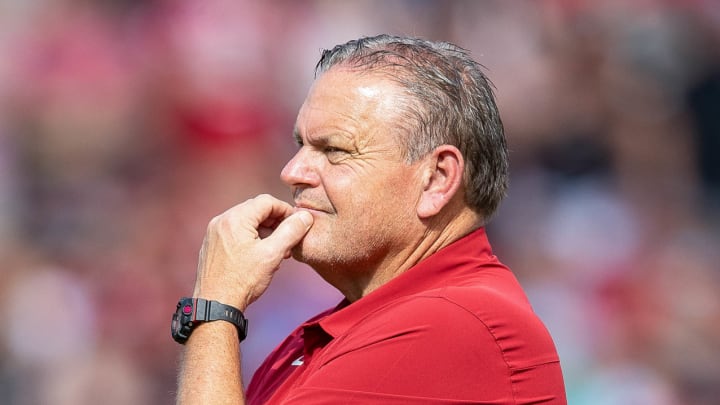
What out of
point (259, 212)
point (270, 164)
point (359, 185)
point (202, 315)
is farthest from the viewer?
point (270, 164)

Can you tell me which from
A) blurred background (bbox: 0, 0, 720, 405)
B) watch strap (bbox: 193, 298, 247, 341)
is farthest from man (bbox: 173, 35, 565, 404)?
blurred background (bbox: 0, 0, 720, 405)

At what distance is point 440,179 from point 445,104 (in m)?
0.18

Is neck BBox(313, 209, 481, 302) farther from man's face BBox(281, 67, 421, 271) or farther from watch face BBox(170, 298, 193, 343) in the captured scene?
watch face BBox(170, 298, 193, 343)

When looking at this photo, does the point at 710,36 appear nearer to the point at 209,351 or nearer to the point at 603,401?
the point at 603,401

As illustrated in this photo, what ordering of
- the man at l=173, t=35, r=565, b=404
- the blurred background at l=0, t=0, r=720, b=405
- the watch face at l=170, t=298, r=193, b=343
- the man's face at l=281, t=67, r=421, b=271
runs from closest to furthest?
1. the man at l=173, t=35, r=565, b=404
2. the watch face at l=170, t=298, r=193, b=343
3. the man's face at l=281, t=67, r=421, b=271
4. the blurred background at l=0, t=0, r=720, b=405

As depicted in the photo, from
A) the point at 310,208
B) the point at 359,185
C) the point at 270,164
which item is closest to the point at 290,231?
the point at 310,208

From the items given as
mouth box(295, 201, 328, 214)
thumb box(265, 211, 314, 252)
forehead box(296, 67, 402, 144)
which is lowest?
thumb box(265, 211, 314, 252)

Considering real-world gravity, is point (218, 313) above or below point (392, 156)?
below

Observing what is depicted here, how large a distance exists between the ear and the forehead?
132 millimetres

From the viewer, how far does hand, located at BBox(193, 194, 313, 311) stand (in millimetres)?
2381

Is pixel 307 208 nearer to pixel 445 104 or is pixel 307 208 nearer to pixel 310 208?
pixel 310 208

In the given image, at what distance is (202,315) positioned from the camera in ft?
7.59

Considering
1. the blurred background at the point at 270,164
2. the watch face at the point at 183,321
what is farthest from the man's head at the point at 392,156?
the blurred background at the point at 270,164

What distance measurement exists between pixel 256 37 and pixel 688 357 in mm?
2727
